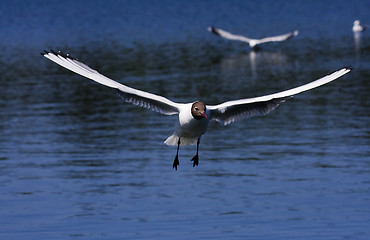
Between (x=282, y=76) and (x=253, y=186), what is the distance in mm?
19936

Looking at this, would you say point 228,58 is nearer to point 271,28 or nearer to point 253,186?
point 271,28

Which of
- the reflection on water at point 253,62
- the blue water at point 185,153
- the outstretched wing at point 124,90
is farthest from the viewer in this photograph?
the reflection on water at point 253,62

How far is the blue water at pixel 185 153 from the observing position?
17.2 meters

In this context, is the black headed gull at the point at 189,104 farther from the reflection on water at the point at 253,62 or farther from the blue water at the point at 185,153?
the reflection on water at the point at 253,62

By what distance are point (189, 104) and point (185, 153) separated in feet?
28.4

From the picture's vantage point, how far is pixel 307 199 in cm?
1847

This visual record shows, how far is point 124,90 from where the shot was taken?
1516cm

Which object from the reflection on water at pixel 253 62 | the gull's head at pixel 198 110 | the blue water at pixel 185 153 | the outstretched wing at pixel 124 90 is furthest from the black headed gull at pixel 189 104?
the reflection on water at pixel 253 62

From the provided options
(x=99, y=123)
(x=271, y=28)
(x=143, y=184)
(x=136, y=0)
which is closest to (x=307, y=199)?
(x=143, y=184)

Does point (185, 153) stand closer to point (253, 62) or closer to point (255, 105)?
point (255, 105)

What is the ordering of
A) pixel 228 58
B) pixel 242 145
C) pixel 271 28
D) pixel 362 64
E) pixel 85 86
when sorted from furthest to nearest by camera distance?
pixel 271 28 < pixel 228 58 < pixel 362 64 < pixel 85 86 < pixel 242 145

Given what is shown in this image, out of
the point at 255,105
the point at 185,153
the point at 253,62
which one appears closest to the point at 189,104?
the point at 255,105

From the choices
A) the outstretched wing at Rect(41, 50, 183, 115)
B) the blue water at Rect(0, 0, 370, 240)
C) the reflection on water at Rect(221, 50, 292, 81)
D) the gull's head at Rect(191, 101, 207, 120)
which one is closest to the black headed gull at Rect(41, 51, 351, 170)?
the outstretched wing at Rect(41, 50, 183, 115)

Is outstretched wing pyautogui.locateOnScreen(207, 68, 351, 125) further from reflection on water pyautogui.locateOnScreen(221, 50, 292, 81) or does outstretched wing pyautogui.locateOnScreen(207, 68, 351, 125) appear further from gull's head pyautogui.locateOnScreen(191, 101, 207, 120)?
reflection on water pyautogui.locateOnScreen(221, 50, 292, 81)
